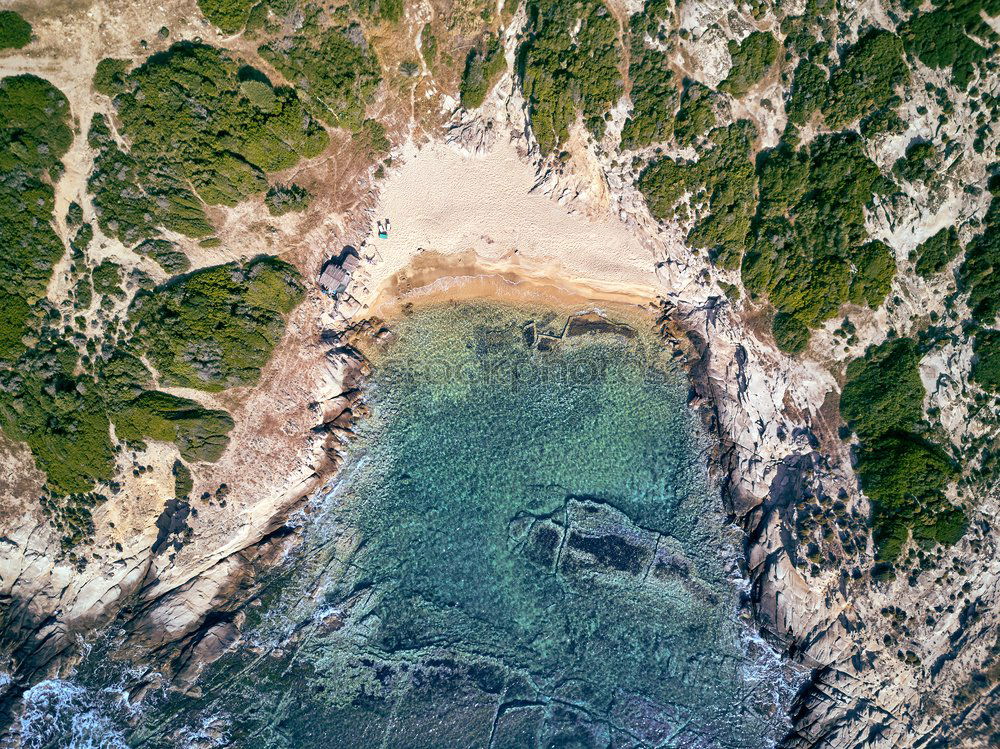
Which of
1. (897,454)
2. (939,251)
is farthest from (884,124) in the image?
(897,454)

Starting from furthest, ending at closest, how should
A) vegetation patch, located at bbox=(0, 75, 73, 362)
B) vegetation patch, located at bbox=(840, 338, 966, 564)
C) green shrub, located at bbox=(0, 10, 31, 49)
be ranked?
green shrub, located at bbox=(0, 10, 31, 49) → vegetation patch, located at bbox=(0, 75, 73, 362) → vegetation patch, located at bbox=(840, 338, 966, 564)

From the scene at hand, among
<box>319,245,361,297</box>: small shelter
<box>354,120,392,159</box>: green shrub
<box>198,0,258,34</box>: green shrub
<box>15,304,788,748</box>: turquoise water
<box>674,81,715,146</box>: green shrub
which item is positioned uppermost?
<box>674,81,715,146</box>: green shrub

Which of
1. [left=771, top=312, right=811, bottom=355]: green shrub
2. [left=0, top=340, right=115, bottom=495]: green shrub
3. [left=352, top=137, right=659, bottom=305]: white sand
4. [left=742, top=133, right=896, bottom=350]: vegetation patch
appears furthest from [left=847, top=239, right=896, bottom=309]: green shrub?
[left=0, top=340, right=115, bottom=495]: green shrub

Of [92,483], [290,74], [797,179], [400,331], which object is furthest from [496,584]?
[290,74]

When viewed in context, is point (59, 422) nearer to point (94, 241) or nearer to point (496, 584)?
point (94, 241)

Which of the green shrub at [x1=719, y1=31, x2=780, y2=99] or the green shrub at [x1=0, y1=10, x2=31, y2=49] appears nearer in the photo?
the green shrub at [x1=0, y1=10, x2=31, y2=49]

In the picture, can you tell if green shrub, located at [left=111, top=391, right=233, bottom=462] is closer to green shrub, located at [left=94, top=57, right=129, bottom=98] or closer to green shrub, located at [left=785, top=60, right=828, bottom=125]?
green shrub, located at [left=94, top=57, right=129, bottom=98]

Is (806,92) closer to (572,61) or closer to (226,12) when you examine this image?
(572,61)
